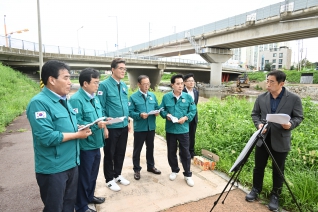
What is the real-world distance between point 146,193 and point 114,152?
2.59ft

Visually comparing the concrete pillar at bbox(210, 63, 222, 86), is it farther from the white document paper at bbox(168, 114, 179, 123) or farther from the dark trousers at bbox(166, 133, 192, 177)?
the white document paper at bbox(168, 114, 179, 123)

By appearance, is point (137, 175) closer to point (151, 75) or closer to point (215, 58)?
point (151, 75)

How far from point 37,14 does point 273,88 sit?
1435 centimetres

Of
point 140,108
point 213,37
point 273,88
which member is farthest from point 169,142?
point 213,37

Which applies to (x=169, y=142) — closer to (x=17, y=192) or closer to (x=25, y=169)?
(x=17, y=192)

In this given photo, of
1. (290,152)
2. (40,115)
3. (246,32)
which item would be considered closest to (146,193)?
(40,115)

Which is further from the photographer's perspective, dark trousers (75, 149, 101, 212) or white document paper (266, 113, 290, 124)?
dark trousers (75, 149, 101, 212)

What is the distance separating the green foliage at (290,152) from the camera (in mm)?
2787

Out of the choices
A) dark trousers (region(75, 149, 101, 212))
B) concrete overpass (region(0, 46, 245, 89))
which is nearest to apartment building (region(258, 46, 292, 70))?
concrete overpass (region(0, 46, 245, 89))

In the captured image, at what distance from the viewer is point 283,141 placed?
2.68m

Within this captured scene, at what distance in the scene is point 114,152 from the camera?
131 inches

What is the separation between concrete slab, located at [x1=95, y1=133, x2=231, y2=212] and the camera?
2774 millimetres

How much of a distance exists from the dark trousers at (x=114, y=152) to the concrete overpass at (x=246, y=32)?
63.3 feet

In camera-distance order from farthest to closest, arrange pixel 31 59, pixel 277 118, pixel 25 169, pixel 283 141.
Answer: pixel 31 59
pixel 25 169
pixel 283 141
pixel 277 118
